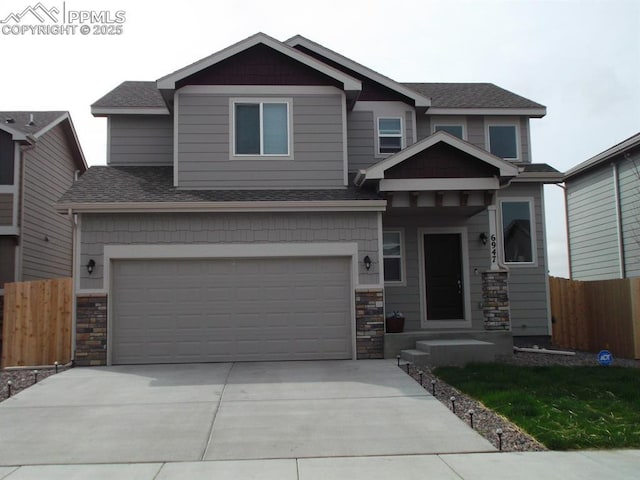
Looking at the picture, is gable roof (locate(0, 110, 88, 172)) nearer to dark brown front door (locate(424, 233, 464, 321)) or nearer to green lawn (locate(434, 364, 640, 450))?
dark brown front door (locate(424, 233, 464, 321))

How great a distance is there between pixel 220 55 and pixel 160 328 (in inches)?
Result: 226

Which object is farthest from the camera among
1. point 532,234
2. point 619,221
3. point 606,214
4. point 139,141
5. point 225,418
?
point 606,214

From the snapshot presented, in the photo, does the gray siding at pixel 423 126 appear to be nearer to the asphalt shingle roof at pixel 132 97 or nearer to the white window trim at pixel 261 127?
the white window trim at pixel 261 127

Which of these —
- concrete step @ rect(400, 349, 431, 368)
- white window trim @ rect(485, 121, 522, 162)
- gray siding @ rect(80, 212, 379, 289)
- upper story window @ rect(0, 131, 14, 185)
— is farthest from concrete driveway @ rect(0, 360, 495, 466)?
white window trim @ rect(485, 121, 522, 162)

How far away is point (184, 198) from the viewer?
1237 centimetres

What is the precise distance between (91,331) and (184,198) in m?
3.09

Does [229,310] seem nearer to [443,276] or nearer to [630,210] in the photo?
[443,276]

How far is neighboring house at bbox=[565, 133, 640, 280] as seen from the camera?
1706cm

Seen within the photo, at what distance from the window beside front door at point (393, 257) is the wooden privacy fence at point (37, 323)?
684 cm

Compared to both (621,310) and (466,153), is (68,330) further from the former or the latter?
(621,310)

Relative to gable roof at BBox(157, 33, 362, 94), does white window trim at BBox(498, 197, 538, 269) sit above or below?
below

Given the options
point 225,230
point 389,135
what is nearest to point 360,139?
point 389,135

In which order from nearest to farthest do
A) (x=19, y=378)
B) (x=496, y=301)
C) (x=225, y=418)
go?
1. (x=225, y=418)
2. (x=19, y=378)
3. (x=496, y=301)

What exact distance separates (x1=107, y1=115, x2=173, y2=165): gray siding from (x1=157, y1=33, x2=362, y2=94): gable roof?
1994 millimetres
